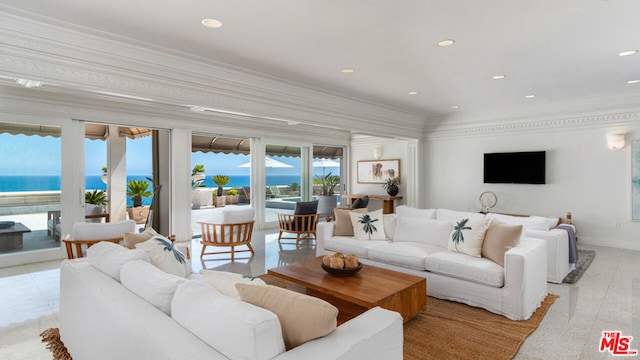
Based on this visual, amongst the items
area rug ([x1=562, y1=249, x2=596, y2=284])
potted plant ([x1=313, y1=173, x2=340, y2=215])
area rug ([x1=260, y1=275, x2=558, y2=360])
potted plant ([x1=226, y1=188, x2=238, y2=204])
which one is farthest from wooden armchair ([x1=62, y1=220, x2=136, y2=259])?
potted plant ([x1=226, y1=188, x2=238, y2=204])

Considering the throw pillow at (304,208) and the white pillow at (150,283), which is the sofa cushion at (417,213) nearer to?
the throw pillow at (304,208)

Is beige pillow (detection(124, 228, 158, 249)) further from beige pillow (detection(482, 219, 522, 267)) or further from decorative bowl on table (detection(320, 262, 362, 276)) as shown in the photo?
beige pillow (detection(482, 219, 522, 267))

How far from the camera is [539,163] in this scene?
6688mm

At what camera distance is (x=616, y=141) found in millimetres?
5805

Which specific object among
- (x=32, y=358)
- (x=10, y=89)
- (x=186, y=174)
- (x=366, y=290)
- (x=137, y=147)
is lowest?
(x=32, y=358)

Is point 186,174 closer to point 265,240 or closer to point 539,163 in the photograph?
point 265,240

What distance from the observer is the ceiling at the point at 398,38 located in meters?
2.78

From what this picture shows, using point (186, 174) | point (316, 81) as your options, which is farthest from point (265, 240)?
point (316, 81)

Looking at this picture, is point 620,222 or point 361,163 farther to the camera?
point 361,163

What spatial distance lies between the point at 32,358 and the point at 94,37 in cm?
283

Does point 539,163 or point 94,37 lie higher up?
point 94,37

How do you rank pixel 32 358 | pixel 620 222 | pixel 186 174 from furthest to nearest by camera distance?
1. pixel 186 174
2. pixel 620 222
3. pixel 32 358

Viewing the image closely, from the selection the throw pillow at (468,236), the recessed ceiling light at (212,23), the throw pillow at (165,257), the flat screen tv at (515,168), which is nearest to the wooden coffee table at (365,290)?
the throw pillow at (468,236)

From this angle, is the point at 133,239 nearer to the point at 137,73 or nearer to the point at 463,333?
the point at 137,73
